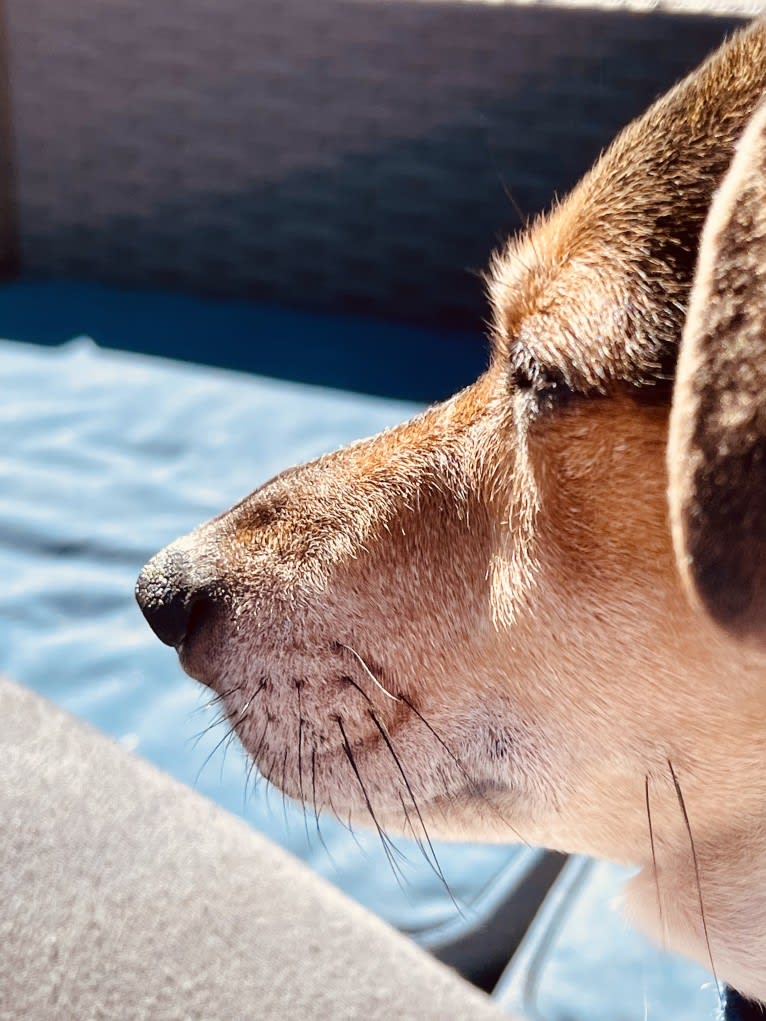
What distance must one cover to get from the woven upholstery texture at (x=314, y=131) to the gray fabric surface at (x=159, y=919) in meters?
3.79

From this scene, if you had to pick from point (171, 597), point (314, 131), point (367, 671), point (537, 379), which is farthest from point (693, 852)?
point (314, 131)

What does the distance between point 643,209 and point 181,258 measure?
4.36 metres

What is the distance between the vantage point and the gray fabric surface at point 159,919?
943mm

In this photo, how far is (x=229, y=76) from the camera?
502 cm

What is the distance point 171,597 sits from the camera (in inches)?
53.4

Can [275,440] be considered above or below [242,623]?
below

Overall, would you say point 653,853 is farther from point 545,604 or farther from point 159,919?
point 159,919

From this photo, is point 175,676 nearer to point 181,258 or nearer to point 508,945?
point 508,945

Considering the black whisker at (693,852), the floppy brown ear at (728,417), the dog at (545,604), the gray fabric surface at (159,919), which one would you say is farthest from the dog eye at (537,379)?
the gray fabric surface at (159,919)

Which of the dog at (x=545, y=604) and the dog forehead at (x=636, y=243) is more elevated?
the dog forehead at (x=636, y=243)

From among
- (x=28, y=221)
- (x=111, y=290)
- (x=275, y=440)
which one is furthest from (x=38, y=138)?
(x=275, y=440)

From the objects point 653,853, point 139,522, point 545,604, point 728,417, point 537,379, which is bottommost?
point 139,522

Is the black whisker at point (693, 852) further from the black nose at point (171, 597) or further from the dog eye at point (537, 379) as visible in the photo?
the black nose at point (171, 597)

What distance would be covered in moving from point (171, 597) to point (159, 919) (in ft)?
1.45
